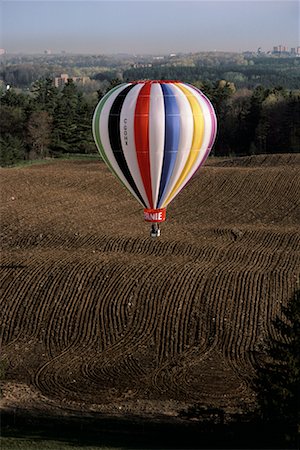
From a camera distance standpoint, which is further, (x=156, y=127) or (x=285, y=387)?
(x=156, y=127)

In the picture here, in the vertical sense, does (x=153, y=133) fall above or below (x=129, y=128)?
below

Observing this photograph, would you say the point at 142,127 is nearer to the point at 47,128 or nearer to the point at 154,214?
the point at 154,214

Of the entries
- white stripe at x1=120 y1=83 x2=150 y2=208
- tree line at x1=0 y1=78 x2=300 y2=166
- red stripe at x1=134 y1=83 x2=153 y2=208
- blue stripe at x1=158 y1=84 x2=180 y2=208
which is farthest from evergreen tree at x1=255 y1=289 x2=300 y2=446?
tree line at x1=0 y1=78 x2=300 y2=166

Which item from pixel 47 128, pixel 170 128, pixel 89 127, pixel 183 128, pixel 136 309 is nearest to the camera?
pixel 170 128

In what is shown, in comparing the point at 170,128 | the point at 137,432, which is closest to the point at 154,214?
the point at 170,128

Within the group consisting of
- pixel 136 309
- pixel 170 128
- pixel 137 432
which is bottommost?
pixel 137 432

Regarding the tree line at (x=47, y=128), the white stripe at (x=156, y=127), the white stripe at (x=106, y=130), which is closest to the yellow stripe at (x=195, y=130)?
the white stripe at (x=156, y=127)

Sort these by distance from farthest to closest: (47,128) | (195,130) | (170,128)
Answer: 1. (47,128)
2. (195,130)
3. (170,128)
